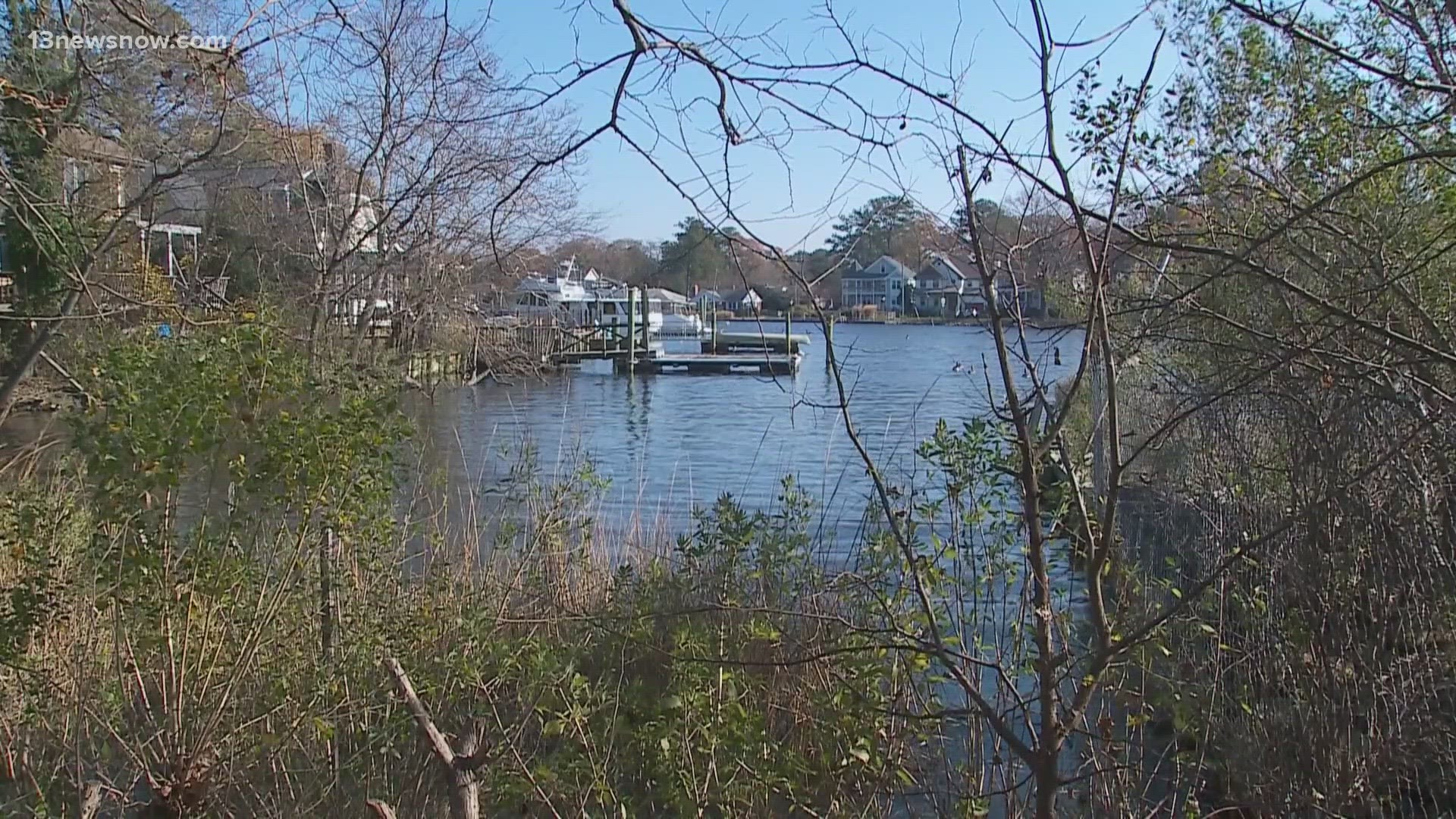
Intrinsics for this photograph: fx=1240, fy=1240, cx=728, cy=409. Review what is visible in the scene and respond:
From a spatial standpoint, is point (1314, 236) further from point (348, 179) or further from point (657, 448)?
point (657, 448)

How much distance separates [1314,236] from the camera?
427cm

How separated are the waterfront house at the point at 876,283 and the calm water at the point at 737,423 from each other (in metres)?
0.13

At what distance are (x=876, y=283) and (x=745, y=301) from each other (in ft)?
1.03

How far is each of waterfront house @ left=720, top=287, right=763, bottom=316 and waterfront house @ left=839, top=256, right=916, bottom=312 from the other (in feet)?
0.61

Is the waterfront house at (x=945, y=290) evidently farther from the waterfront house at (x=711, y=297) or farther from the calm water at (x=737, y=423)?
the waterfront house at (x=711, y=297)

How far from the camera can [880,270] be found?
9.55 ft

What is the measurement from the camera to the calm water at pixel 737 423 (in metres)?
4.22

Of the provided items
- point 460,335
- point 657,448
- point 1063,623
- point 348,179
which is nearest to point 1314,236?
point 1063,623

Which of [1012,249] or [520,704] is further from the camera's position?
[520,704]

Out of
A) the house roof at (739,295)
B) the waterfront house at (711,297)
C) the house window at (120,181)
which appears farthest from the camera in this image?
the house window at (120,181)

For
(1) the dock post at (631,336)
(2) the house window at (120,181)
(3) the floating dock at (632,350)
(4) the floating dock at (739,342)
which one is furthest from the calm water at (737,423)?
(4) the floating dock at (739,342)

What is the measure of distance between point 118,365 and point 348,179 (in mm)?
12039

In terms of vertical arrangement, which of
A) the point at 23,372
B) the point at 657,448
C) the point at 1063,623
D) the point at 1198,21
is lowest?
the point at 657,448

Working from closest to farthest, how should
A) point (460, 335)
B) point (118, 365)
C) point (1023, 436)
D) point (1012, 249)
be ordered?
point (1023, 436) → point (1012, 249) → point (118, 365) → point (460, 335)
